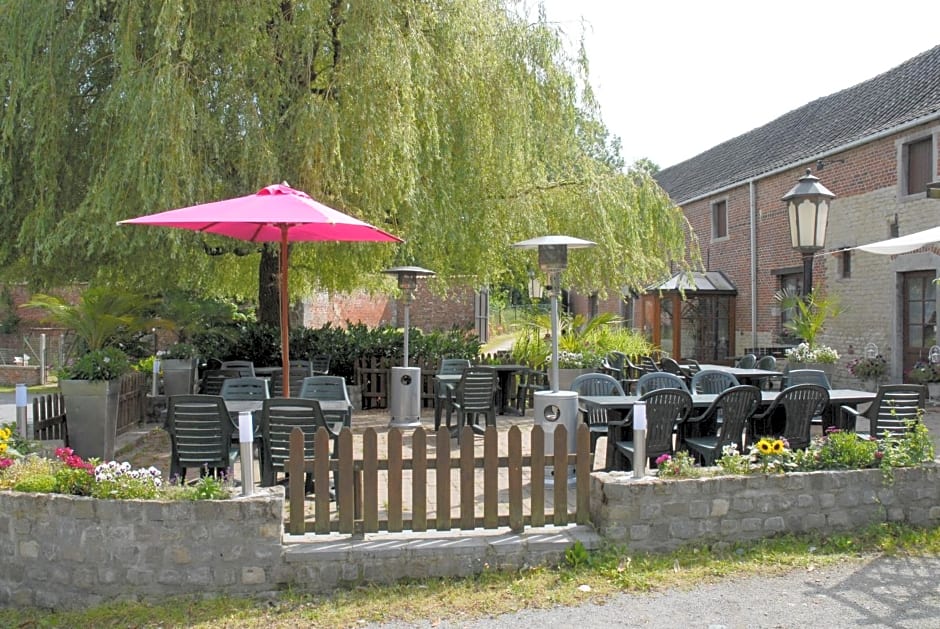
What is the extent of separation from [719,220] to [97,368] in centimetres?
1731

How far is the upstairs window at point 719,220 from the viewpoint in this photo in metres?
21.1

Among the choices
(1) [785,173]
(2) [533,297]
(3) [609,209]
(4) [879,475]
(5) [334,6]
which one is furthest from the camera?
(1) [785,173]

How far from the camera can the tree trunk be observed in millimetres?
11734

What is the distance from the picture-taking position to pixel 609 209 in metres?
11.6

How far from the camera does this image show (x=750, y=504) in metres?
Result: 5.11

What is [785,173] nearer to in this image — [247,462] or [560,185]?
[560,185]

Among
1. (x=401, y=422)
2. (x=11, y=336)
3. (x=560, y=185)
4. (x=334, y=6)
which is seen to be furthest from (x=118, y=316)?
(x=11, y=336)

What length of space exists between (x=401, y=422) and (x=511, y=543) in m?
5.42

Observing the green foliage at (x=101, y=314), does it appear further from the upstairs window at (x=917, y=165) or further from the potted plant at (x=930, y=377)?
the upstairs window at (x=917, y=165)

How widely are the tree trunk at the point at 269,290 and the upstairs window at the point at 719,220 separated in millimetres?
13101

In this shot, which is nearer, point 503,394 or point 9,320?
point 503,394

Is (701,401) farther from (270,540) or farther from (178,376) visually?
(178,376)

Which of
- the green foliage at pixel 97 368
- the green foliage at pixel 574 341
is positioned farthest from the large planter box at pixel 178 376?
the green foliage at pixel 574 341

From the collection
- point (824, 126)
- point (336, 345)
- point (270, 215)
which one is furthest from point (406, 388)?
point (824, 126)
